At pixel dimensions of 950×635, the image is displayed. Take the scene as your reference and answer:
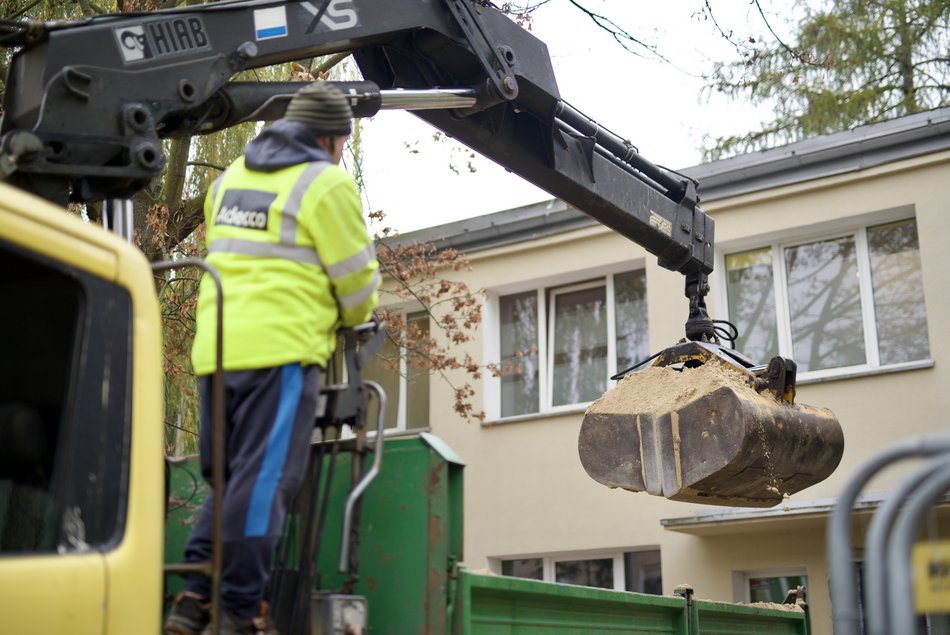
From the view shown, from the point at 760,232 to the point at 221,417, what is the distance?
9.49 meters

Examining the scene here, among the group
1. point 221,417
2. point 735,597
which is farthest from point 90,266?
point 735,597

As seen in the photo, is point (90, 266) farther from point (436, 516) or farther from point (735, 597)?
point (735, 597)

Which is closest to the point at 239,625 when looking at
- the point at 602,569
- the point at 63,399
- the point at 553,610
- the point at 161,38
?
the point at 63,399

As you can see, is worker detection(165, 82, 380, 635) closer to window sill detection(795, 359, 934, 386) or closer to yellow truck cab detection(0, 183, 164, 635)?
yellow truck cab detection(0, 183, 164, 635)

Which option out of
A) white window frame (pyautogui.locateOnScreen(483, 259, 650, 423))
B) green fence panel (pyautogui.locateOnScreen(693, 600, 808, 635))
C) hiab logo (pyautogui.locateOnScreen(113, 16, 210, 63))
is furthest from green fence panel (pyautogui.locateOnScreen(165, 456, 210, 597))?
white window frame (pyautogui.locateOnScreen(483, 259, 650, 423))

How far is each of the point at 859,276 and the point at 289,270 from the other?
9076 millimetres

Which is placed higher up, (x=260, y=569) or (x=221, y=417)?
(x=221, y=417)

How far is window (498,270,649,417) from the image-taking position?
12711 mm

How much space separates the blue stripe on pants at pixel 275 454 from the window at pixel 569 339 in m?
9.48

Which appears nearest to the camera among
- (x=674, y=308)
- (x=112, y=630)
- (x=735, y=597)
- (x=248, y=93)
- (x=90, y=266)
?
(x=112, y=630)

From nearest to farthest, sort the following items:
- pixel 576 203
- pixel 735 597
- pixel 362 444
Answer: pixel 362 444 < pixel 576 203 < pixel 735 597

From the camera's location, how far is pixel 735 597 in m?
11.3

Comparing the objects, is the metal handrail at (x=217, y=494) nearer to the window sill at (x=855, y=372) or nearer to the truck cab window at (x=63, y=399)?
the truck cab window at (x=63, y=399)

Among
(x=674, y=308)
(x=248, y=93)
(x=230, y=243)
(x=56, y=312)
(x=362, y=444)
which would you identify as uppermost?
(x=674, y=308)
